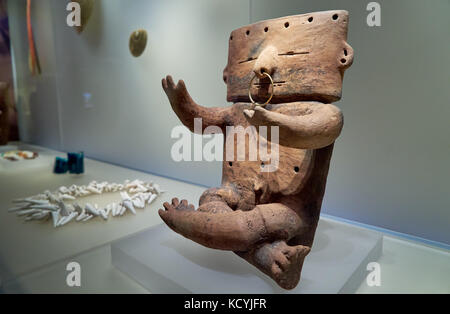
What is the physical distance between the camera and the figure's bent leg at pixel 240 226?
3.91 feet

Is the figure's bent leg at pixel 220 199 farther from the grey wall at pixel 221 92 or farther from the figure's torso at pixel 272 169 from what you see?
the grey wall at pixel 221 92

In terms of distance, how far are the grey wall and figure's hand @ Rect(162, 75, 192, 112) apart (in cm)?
109

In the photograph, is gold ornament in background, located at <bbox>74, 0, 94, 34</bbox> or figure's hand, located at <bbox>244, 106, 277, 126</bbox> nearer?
figure's hand, located at <bbox>244, 106, 277, 126</bbox>

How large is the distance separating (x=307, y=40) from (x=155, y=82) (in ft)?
6.77

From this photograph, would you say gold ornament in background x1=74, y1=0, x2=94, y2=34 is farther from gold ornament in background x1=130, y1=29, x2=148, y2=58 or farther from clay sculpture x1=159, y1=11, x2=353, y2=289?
clay sculpture x1=159, y1=11, x2=353, y2=289

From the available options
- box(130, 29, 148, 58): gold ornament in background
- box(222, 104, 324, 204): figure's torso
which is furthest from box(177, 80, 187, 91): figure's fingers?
box(130, 29, 148, 58): gold ornament in background

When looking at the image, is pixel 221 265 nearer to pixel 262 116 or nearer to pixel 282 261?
pixel 282 261

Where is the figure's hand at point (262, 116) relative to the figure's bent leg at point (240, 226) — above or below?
above

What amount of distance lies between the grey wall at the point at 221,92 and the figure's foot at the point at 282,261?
112 centimetres

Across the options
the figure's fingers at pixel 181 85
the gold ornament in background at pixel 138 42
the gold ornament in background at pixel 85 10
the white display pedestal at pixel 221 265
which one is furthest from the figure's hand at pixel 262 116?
the gold ornament in background at pixel 138 42

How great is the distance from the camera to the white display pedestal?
1267 millimetres

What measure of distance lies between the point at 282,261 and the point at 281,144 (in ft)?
1.39

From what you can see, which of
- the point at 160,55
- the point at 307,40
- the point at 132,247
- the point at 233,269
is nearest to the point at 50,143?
the point at 160,55

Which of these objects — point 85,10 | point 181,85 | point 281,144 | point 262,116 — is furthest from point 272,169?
point 85,10
